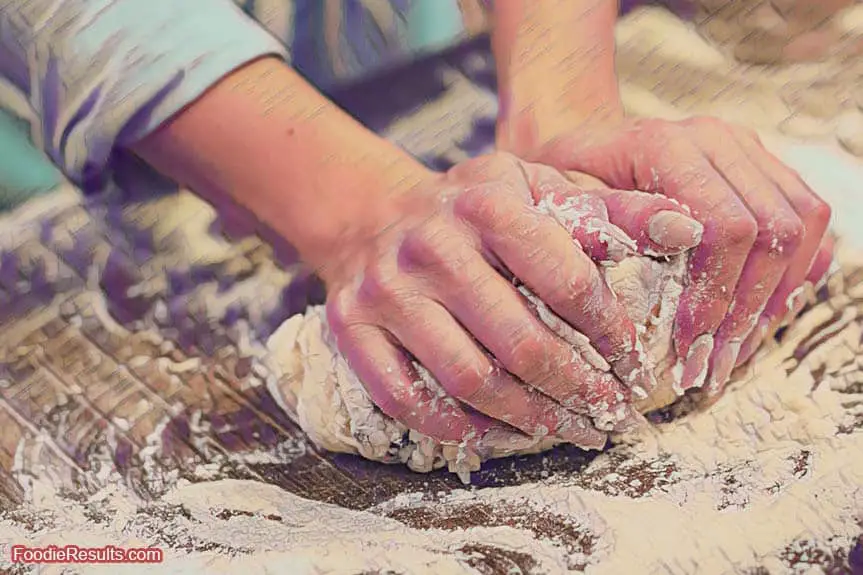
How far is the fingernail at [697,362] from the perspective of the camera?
474 mm

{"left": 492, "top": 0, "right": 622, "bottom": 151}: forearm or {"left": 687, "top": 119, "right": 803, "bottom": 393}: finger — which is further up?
{"left": 492, "top": 0, "right": 622, "bottom": 151}: forearm

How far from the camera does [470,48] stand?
63cm

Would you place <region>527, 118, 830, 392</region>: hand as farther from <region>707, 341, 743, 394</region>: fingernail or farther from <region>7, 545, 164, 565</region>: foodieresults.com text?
<region>7, 545, 164, 565</region>: foodieresults.com text

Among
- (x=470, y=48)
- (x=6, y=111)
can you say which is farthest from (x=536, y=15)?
(x=6, y=111)

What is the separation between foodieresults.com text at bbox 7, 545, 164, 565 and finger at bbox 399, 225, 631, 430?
192mm

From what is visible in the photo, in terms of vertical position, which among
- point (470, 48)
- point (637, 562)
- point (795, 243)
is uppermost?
point (470, 48)

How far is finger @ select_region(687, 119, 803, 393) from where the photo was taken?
18.1 inches

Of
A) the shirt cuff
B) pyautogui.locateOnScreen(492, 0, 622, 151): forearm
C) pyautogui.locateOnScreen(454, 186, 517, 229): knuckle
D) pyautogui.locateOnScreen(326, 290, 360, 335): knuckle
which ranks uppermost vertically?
the shirt cuff

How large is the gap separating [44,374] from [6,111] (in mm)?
163

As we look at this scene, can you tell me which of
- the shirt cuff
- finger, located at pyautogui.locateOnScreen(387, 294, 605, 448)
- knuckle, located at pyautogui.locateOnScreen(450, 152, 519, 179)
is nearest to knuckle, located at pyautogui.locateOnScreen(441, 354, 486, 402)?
finger, located at pyautogui.locateOnScreen(387, 294, 605, 448)

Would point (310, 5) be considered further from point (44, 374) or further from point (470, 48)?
point (44, 374)

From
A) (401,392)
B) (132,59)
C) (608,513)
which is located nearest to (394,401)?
(401,392)

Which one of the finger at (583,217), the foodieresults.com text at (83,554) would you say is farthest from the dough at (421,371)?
the foodieresults.com text at (83,554)

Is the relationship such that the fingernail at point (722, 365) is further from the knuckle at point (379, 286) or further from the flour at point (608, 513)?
the knuckle at point (379, 286)
